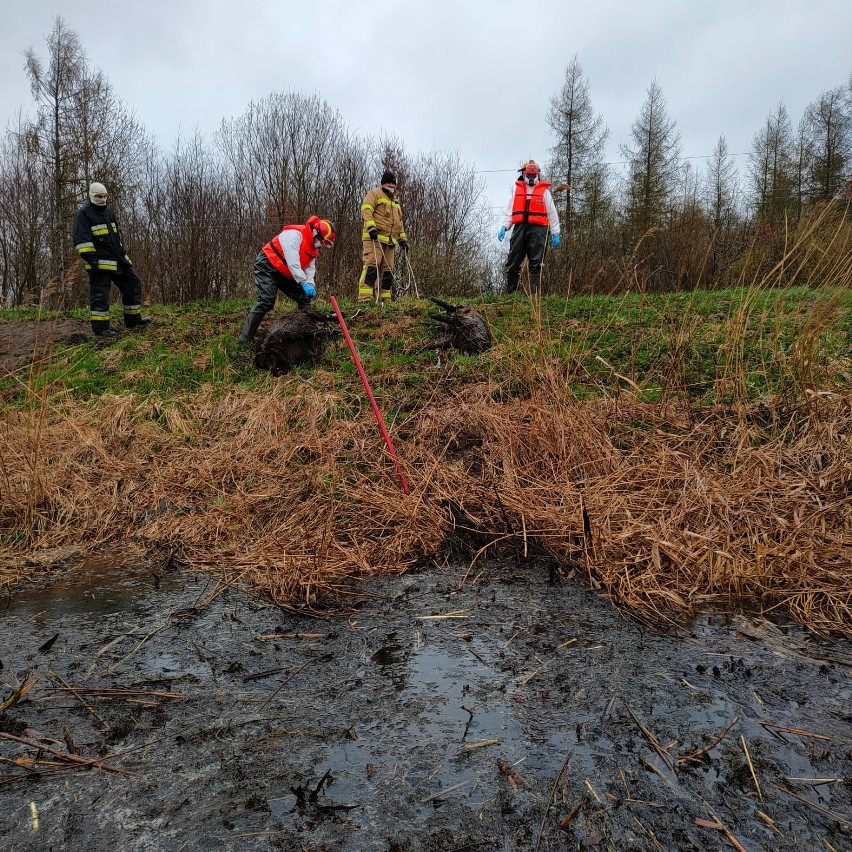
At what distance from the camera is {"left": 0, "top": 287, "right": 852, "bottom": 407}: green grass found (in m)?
4.69

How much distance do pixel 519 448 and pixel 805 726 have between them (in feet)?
8.63

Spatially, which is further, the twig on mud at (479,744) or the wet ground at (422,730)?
the twig on mud at (479,744)

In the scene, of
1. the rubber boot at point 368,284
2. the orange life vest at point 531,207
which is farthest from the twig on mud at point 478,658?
the rubber boot at point 368,284

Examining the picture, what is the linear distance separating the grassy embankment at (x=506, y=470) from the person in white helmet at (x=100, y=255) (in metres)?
1.94

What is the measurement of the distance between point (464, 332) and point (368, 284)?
3.82 meters

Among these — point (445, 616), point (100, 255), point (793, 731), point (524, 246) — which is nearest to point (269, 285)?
point (100, 255)

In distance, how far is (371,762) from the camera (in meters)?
2.01

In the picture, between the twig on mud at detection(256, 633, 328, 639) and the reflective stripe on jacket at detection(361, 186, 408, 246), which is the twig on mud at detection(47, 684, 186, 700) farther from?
the reflective stripe on jacket at detection(361, 186, 408, 246)

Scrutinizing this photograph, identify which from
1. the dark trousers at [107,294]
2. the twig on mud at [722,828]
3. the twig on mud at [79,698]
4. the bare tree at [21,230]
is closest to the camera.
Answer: the twig on mud at [722,828]

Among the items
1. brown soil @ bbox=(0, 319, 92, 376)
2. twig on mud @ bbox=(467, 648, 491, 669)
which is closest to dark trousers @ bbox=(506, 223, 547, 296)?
brown soil @ bbox=(0, 319, 92, 376)

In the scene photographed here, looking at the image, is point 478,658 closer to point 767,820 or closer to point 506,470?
point 767,820

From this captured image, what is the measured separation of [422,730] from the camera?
7.12 ft

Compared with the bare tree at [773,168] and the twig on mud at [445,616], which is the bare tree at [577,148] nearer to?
the bare tree at [773,168]

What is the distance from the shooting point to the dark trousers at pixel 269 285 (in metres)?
7.33
